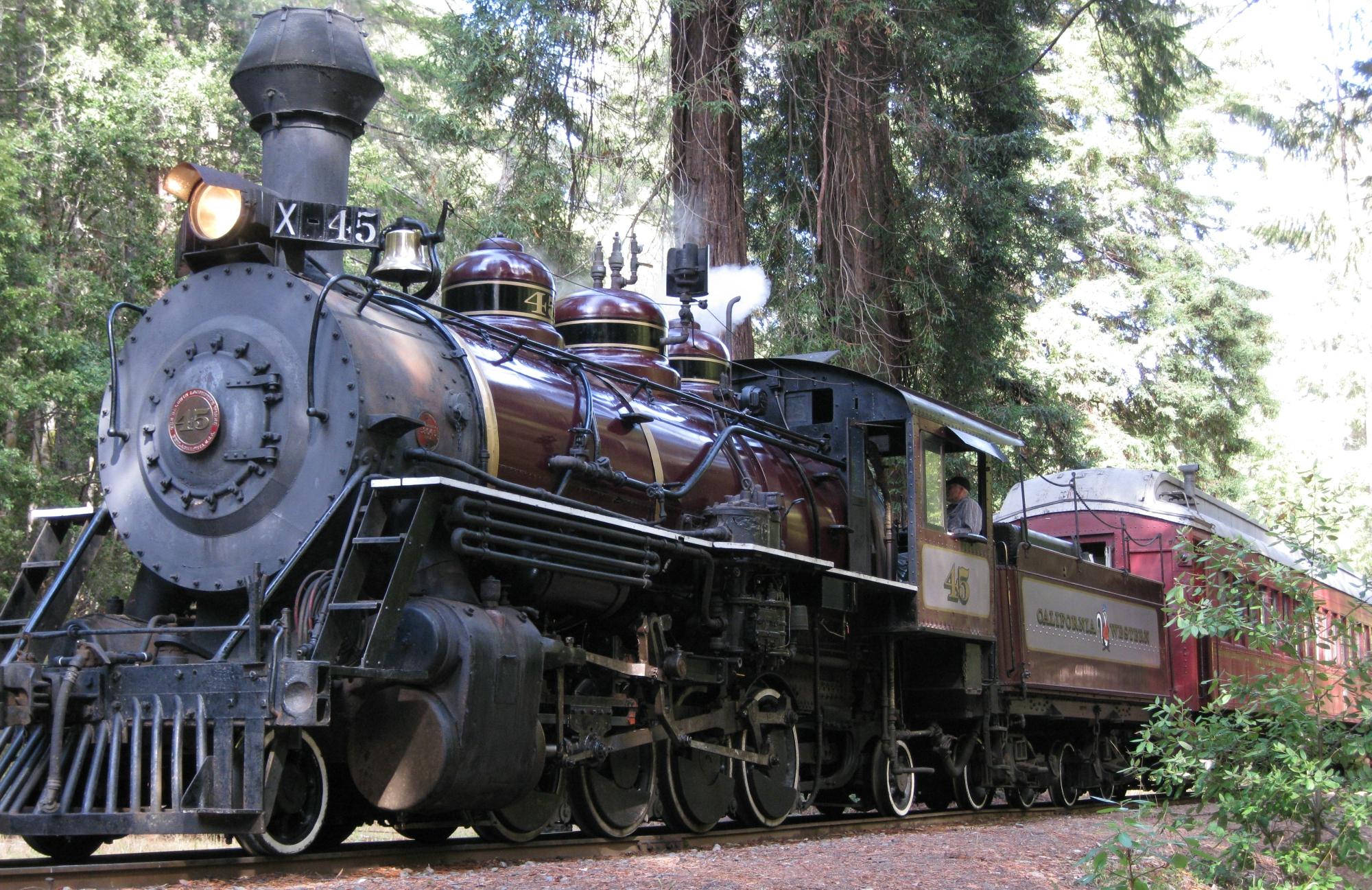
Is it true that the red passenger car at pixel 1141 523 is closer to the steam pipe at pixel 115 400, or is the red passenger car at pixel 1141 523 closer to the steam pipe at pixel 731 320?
the steam pipe at pixel 731 320

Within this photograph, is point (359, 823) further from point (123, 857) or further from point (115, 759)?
point (115, 759)

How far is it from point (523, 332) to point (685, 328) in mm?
2450

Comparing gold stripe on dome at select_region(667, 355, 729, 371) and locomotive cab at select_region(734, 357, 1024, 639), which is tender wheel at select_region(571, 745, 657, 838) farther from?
gold stripe on dome at select_region(667, 355, 729, 371)

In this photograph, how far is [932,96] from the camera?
1606 cm

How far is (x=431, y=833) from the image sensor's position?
7195mm

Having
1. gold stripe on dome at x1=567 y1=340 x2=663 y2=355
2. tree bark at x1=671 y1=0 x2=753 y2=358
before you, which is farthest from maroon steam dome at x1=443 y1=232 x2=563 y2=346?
tree bark at x1=671 y1=0 x2=753 y2=358

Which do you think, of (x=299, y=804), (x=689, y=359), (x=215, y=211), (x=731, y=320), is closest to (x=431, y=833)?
(x=299, y=804)

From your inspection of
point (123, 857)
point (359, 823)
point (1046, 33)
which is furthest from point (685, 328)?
point (1046, 33)

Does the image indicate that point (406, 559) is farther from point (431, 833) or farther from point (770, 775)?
point (770, 775)

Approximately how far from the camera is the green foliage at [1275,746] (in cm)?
521

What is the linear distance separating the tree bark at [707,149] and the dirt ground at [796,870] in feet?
26.4

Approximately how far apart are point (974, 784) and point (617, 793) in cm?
455

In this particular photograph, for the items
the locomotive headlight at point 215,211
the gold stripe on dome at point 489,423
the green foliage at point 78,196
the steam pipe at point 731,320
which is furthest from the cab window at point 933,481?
the green foliage at point 78,196

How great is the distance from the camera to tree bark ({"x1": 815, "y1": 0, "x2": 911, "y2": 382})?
1448 centimetres
